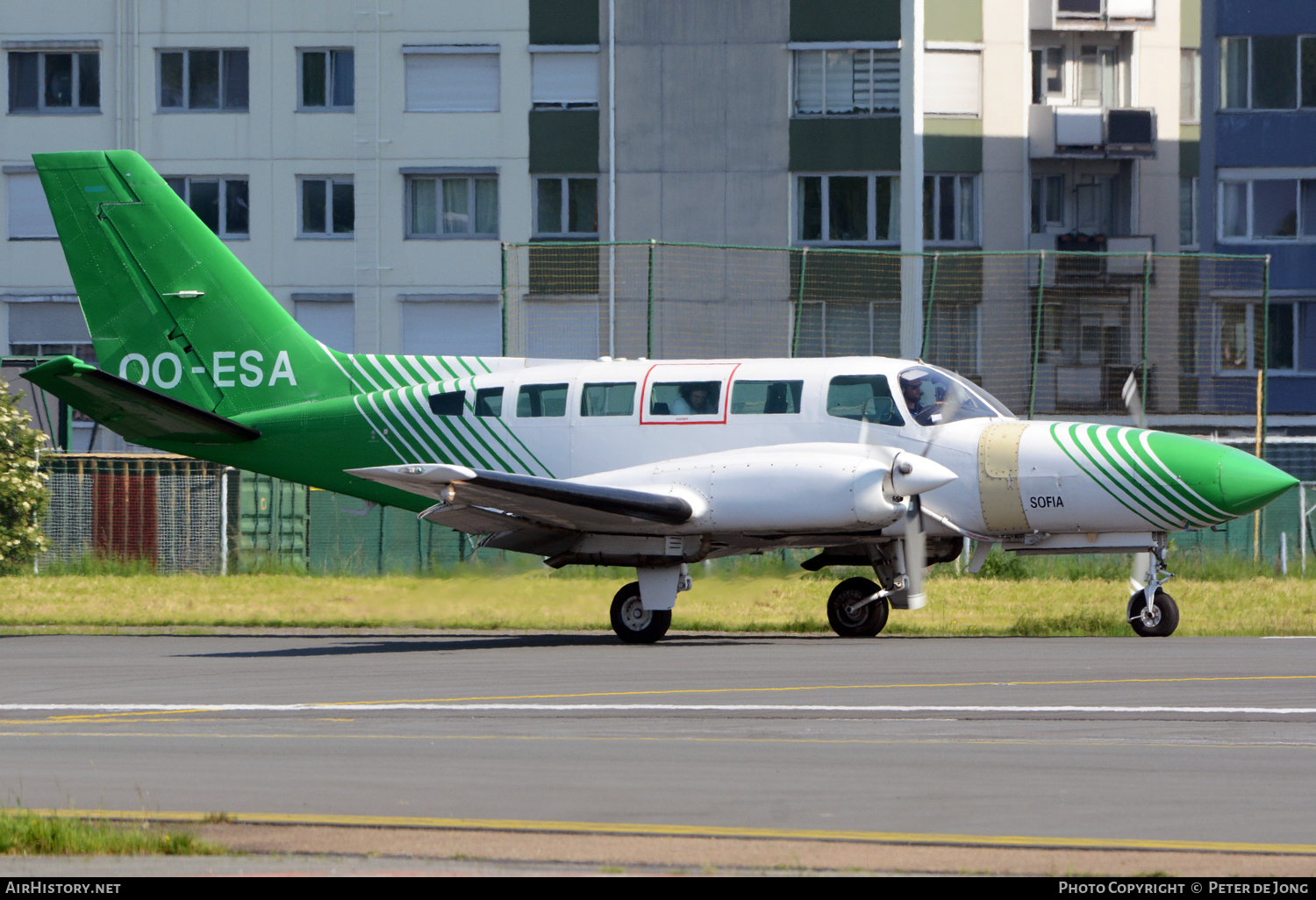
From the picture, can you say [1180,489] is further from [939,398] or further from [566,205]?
[566,205]

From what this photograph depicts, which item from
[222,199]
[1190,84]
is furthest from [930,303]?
[1190,84]

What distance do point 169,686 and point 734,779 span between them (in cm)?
670

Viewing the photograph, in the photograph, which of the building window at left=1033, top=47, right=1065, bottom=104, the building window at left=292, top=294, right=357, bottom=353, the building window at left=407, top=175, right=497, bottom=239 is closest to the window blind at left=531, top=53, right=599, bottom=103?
the building window at left=407, top=175, right=497, bottom=239

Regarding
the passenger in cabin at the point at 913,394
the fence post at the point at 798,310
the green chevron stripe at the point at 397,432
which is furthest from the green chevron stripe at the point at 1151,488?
the fence post at the point at 798,310

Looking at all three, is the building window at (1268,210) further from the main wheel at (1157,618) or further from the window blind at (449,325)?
the main wheel at (1157,618)

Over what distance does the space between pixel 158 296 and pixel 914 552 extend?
32.8 ft

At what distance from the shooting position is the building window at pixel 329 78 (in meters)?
44.8

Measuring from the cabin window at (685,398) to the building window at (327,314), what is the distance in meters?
28.2

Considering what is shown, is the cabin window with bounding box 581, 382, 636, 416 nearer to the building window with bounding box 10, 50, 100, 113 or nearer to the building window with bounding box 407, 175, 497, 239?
the building window with bounding box 407, 175, 497, 239

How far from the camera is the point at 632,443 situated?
58.1 feet

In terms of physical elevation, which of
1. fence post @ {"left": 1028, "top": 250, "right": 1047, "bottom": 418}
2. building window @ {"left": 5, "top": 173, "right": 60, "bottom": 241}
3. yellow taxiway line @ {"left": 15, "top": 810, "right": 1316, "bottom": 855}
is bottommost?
yellow taxiway line @ {"left": 15, "top": 810, "right": 1316, "bottom": 855}

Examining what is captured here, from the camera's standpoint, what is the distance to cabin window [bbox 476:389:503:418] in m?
18.4

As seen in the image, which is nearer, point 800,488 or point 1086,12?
point 800,488

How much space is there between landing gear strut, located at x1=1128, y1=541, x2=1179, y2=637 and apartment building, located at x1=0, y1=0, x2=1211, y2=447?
27.8 m
